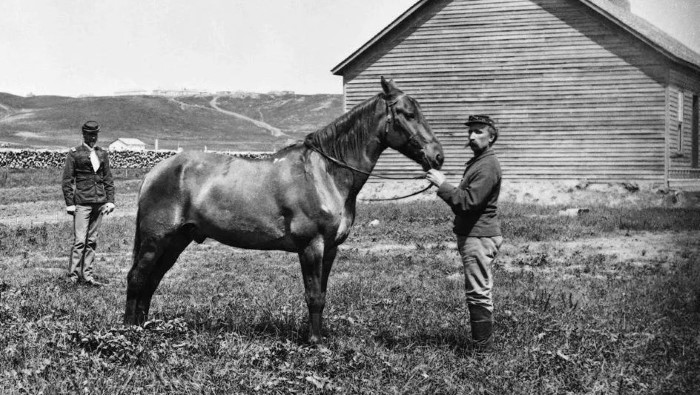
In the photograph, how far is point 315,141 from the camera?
22.1ft

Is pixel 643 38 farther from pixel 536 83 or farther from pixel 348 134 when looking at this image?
pixel 348 134

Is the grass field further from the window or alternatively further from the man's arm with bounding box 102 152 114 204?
the window

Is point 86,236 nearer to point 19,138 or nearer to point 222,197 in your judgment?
point 222,197

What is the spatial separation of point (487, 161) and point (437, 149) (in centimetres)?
46

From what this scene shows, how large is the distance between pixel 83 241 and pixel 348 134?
18.5 ft

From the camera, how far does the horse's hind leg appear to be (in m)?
6.81

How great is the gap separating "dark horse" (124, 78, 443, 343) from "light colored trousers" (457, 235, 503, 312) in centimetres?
79

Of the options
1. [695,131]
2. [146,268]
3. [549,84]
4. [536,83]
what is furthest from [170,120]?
[146,268]

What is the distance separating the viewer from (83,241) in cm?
1045

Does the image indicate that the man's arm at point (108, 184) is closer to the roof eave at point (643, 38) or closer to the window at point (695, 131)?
the roof eave at point (643, 38)

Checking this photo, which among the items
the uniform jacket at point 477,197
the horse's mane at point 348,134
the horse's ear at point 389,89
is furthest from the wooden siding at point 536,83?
the uniform jacket at point 477,197

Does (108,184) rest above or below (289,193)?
below

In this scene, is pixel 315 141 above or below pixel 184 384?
above

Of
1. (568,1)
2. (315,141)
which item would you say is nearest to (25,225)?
(315,141)
